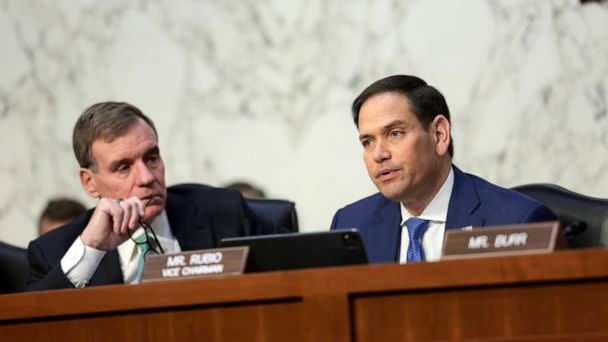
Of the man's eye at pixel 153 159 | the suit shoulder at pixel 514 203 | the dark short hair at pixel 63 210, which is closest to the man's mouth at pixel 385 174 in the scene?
the suit shoulder at pixel 514 203

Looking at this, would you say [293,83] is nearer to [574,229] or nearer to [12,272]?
[12,272]

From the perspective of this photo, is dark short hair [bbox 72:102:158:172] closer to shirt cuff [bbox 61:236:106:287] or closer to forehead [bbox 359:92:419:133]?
shirt cuff [bbox 61:236:106:287]

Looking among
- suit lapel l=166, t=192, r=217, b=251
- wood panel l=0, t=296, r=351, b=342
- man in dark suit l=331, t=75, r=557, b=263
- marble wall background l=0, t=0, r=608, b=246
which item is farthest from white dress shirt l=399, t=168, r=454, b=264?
marble wall background l=0, t=0, r=608, b=246

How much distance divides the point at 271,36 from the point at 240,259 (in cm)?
311

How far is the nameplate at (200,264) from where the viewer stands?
274cm

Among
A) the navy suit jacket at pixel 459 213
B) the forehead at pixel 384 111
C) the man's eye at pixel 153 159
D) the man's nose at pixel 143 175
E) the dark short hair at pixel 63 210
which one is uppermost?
the forehead at pixel 384 111

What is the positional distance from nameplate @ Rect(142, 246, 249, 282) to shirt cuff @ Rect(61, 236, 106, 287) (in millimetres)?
1032

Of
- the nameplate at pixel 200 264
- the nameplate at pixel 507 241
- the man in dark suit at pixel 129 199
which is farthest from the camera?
the man in dark suit at pixel 129 199

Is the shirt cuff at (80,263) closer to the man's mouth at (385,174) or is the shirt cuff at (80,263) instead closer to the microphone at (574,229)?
the man's mouth at (385,174)

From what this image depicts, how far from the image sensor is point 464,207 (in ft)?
12.4

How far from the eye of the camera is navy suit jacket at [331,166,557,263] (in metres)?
3.65

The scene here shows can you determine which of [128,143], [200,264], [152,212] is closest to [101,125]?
[128,143]

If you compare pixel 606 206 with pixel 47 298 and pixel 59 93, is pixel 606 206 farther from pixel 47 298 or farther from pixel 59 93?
pixel 59 93

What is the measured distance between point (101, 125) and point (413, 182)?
1.12m
